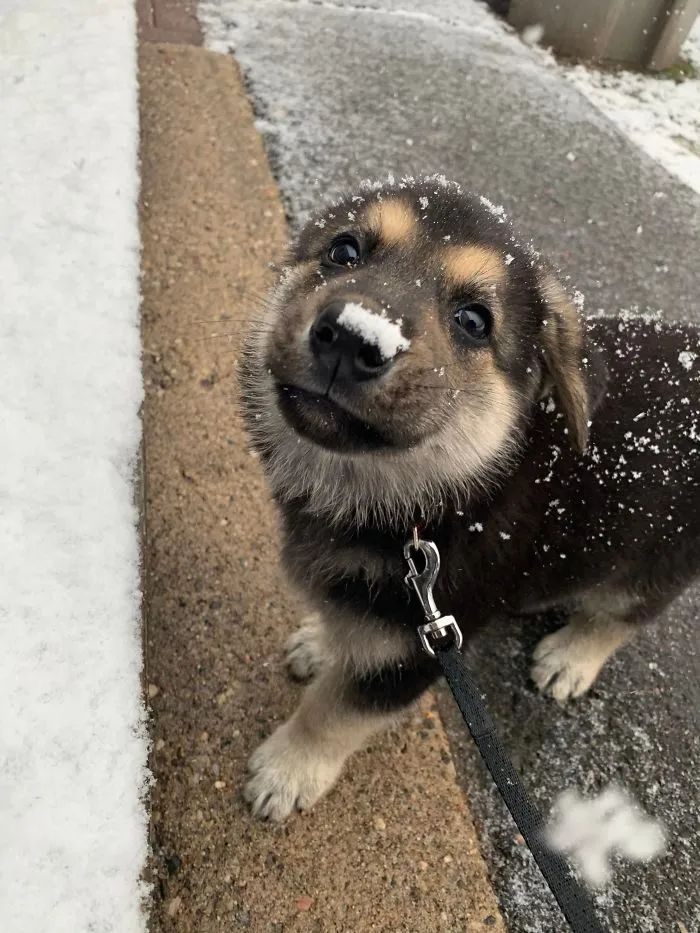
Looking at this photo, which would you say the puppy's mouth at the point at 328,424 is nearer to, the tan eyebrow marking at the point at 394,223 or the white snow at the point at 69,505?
the tan eyebrow marking at the point at 394,223

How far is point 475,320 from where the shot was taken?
217 cm

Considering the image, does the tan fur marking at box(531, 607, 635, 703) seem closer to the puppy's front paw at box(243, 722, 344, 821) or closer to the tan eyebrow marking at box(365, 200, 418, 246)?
the puppy's front paw at box(243, 722, 344, 821)

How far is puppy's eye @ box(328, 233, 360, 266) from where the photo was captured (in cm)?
223

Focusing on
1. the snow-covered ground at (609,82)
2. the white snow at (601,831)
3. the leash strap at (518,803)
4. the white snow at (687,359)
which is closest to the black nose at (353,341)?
the leash strap at (518,803)

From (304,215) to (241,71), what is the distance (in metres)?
2.05

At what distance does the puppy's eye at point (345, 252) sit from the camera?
2229 millimetres

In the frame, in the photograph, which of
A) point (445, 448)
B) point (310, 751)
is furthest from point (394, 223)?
point (310, 751)

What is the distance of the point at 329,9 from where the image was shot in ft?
23.0

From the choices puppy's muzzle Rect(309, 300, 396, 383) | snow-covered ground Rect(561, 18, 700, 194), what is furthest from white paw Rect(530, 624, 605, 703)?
snow-covered ground Rect(561, 18, 700, 194)

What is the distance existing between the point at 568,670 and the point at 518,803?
1.45 meters

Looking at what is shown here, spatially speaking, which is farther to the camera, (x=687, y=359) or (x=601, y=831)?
(x=601, y=831)

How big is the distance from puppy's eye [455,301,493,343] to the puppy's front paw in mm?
1563

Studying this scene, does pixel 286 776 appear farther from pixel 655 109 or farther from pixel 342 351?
pixel 655 109

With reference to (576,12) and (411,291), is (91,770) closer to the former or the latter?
(411,291)
